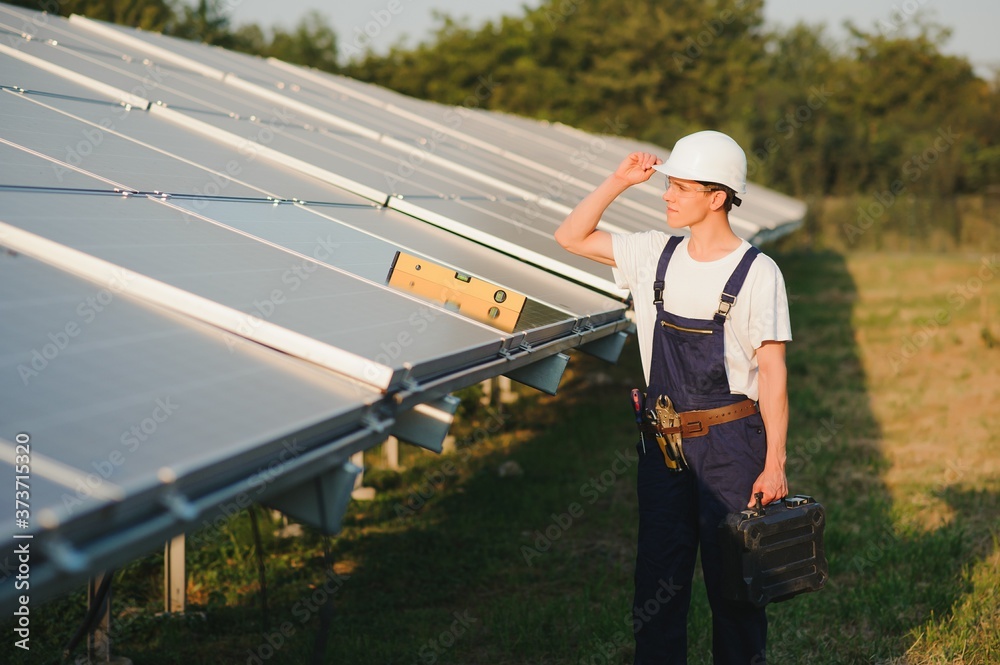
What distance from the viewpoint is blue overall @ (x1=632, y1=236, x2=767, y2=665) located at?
3.57 meters

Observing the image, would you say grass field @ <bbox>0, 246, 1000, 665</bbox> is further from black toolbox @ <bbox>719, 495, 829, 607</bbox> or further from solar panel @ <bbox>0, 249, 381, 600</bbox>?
black toolbox @ <bbox>719, 495, 829, 607</bbox>

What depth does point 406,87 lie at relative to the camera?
47.0m

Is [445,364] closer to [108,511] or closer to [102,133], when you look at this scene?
[108,511]

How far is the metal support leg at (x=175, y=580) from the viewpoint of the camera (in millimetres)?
4934

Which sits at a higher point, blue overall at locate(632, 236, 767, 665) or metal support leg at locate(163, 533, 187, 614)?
blue overall at locate(632, 236, 767, 665)

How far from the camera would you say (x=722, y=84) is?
160 feet

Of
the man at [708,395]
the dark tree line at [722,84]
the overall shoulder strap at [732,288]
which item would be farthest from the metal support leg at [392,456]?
the dark tree line at [722,84]

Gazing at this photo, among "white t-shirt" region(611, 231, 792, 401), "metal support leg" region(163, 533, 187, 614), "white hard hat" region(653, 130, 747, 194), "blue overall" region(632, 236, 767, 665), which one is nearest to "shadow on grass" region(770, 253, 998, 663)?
"blue overall" region(632, 236, 767, 665)

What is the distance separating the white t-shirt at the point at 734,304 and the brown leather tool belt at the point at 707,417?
51 mm

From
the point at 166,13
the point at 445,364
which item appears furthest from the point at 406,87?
the point at 445,364

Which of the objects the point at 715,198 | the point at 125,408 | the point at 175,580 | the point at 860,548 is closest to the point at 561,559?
the point at 860,548

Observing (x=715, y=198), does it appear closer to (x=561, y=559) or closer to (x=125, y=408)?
(x=125, y=408)

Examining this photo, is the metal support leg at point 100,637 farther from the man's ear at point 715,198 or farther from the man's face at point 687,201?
the man's ear at point 715,198

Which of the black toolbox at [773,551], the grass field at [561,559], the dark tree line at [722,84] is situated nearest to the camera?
the black toolbox at [773,551]
